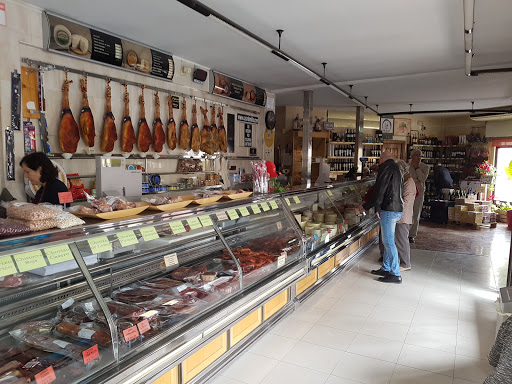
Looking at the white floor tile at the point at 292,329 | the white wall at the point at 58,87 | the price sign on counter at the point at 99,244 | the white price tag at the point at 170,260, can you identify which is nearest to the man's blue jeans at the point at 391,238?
the white floor tile at the point at 292,329

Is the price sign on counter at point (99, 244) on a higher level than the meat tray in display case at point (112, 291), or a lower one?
higher

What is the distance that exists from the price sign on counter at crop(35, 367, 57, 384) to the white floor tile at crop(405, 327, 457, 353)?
10.2ft

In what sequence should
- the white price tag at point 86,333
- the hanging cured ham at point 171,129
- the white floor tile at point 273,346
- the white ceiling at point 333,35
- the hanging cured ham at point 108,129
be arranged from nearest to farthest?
the white price tag at point 86,333, the white floor tile at point 273,346, the white ceiling at point 333,35, the hanging cured ham at point 108,129, the hanging cured ham at point 171,129

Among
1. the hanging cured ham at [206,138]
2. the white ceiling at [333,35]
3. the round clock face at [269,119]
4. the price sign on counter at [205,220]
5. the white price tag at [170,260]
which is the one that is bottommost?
the white price tag at [170,260]

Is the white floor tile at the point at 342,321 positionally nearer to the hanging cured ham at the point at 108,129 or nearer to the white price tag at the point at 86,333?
the white price tag at the point at 86,333

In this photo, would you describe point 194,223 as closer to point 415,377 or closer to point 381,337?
point 415,377

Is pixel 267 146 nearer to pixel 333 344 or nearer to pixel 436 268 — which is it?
pixel 436 268

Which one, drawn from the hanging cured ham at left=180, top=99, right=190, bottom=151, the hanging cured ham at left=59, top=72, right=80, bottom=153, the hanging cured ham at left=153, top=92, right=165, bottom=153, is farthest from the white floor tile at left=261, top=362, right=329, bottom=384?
the hanging cured ham at left=180, top=99, right=190, bottom=151

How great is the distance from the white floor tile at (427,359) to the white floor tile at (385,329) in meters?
0.22

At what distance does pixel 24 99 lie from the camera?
4473mm

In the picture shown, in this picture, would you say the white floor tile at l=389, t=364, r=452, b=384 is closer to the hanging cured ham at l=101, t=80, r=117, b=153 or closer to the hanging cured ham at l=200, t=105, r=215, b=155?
the hanging cured ham at l=101, t=80, r=117, b=153

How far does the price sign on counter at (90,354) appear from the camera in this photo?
1.83m

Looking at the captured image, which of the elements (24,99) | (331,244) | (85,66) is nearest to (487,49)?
(331,244)

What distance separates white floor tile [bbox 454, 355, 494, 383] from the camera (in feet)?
10.0
